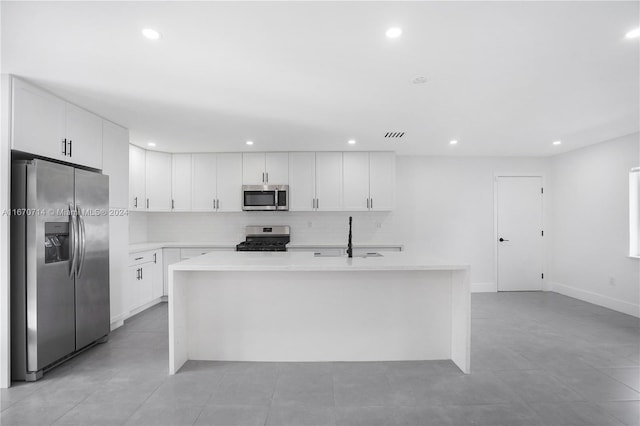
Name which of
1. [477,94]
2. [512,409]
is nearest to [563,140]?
[477,94]

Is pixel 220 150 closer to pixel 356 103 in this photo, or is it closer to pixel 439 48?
pixel 356 103

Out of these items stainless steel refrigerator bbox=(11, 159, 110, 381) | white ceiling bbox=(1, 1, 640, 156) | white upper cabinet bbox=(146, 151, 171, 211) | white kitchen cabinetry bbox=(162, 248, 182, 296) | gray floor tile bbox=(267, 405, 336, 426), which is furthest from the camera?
white upper cabinet bbox=(146, 151, 171, 211)

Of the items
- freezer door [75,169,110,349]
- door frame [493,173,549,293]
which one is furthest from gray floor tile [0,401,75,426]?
door frame [493,173,549,293]

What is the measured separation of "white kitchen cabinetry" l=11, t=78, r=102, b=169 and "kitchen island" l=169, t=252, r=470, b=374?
5.28ft

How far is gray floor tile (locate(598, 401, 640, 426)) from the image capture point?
2.10 meters

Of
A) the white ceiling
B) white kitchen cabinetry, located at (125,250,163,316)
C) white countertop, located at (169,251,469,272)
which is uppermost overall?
the white ceiling

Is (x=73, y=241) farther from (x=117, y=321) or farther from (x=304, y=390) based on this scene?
(x=304, y=390)

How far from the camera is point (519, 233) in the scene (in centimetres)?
584

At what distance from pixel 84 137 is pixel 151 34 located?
195cm

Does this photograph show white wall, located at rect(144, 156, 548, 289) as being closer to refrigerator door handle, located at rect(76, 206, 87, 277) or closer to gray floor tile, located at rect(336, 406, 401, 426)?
gray floor tile, located at rect(336, 406, 401, 426)

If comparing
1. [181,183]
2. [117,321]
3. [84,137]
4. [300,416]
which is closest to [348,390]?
[300,416]

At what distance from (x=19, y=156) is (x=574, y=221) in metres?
7.25

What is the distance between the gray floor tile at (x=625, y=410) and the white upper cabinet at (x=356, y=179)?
3601 mm

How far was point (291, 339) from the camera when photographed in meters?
3.00
